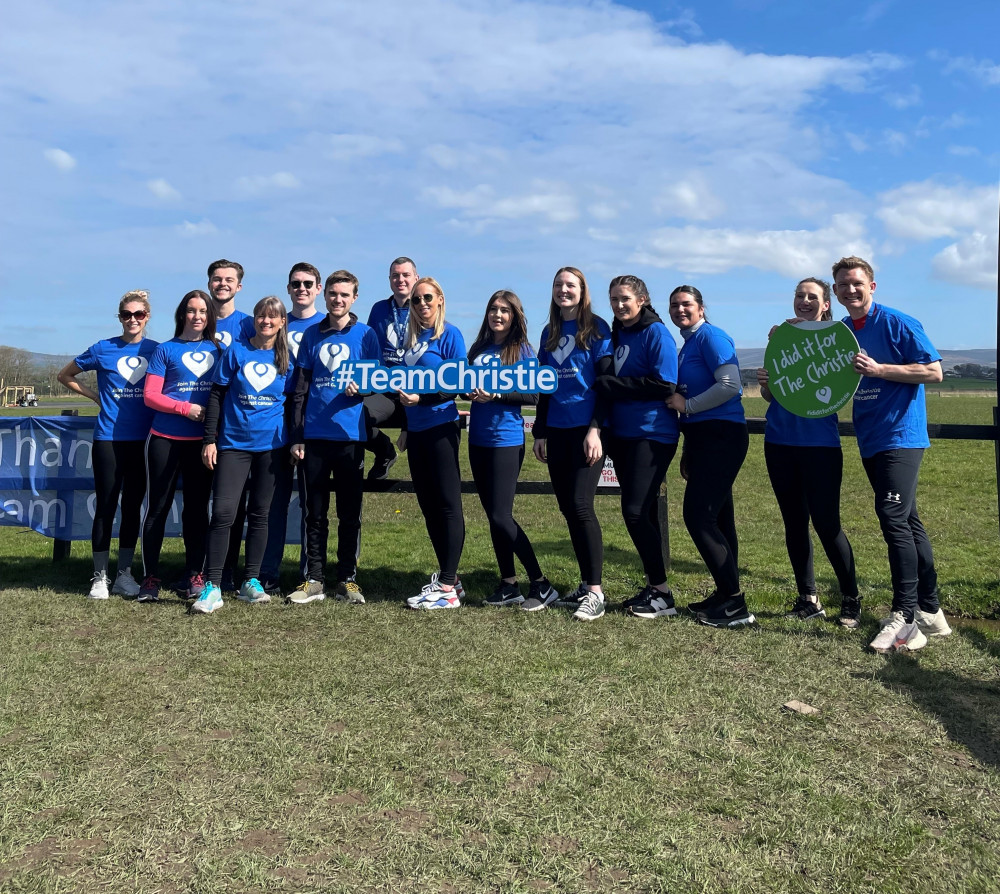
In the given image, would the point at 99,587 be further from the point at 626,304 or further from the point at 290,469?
the point at 626,304

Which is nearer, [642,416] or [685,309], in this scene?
[642,416]

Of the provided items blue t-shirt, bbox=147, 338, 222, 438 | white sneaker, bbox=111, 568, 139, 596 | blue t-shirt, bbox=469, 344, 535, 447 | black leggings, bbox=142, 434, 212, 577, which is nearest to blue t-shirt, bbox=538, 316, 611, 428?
blue t-shirt, bbox=469, 344, 535, 447

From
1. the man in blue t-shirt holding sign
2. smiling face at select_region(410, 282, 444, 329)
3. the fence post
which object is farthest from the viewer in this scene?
the fence post

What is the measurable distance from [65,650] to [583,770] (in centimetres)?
335

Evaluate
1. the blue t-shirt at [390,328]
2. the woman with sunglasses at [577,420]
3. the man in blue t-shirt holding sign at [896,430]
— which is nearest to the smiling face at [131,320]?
the blue t-shirt at [390,328]

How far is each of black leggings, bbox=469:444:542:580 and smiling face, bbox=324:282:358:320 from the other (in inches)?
54.3

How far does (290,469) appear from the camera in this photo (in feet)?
20.4

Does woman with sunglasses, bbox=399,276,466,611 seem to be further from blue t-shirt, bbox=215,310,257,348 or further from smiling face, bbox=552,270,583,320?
blue t-shirt, bbox=215,310,257,348

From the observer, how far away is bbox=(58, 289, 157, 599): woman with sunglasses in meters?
6.18

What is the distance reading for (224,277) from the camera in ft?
21.1

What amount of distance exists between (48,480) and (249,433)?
7.97 ft

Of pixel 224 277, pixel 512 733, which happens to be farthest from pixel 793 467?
pixel 224 277

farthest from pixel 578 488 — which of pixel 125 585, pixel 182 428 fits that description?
pixel 125 585

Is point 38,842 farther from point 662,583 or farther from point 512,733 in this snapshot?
point 662,583
